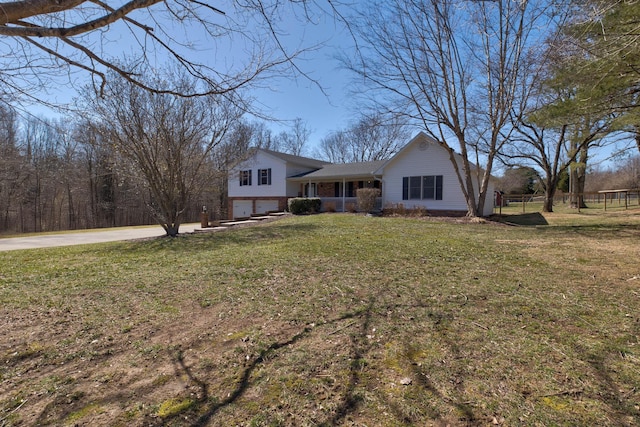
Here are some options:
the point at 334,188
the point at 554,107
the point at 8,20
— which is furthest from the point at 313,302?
the point at 334,188

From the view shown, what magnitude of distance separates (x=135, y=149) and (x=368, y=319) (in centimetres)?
1015

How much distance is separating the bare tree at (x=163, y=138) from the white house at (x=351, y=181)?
9417mm

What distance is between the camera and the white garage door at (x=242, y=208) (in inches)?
980

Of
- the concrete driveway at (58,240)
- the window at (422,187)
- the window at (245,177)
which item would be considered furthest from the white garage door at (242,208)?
the window at (422,187)

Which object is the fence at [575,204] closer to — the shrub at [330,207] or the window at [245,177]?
the shrub at [330,207]

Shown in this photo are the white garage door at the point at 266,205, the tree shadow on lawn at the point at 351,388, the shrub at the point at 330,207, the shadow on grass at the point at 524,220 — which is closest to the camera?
the tree shadow on lawn at the point at 351,388

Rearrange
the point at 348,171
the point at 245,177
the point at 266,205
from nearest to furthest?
the point at 348,171 < the point at 266,205 < the point at 245,177

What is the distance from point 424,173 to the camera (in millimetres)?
17672

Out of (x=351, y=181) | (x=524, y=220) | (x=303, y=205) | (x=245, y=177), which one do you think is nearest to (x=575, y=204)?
(x=524, y=220)

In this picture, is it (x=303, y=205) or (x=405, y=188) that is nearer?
(x=405, y=188)

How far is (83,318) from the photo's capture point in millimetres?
3416

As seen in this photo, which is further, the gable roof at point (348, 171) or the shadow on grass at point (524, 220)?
the gable roof at point (348, 171)

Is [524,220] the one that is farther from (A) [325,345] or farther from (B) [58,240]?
(B) [58,240]

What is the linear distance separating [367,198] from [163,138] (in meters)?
10.7
